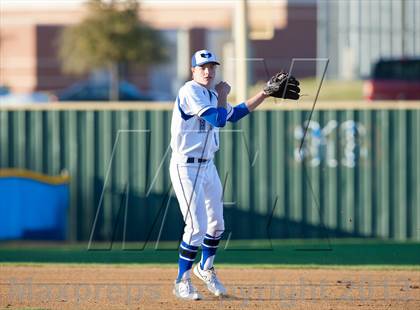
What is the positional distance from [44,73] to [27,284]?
35667 mm

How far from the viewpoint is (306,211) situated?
1638 centimetres

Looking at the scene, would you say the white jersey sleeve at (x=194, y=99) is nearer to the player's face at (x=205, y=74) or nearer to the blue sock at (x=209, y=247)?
the player's face at (x=205, y=74)

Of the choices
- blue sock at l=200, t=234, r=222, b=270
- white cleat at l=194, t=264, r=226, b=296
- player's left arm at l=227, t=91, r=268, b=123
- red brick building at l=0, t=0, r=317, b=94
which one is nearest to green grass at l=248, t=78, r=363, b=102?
red brick building at l=0, t=0, r=317, b=94

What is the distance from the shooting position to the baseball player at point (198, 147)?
28.9 feet

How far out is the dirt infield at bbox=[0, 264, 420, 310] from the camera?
8719 mm

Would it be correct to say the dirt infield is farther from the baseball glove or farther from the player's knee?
the baseball glove

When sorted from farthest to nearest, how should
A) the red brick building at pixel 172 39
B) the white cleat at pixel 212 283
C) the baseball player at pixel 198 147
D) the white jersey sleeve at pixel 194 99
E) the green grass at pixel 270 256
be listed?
the red brick building at pixel 172 39, the green grass at pixel 270 256, the white cleat at pixel 212 283, the baseball player at pixel 198 147, the white jersey sleeve at pixel 194 99

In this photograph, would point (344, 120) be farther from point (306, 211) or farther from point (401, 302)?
point (401, 302)

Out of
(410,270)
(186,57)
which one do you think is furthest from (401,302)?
(186,57)

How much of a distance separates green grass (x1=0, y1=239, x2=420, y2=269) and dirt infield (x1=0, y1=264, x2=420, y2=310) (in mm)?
789

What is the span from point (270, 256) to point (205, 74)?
4638 mm

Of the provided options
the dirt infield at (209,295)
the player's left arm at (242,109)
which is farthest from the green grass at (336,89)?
the player's left arm at (242,109)

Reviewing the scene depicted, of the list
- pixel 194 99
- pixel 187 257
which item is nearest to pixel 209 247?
pixel 187 257

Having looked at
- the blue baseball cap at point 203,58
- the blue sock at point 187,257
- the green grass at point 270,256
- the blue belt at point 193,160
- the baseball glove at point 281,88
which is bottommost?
the green grass at point 270,256
